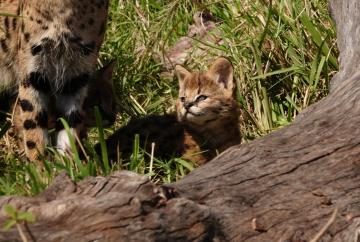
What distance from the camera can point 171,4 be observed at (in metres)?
8.07

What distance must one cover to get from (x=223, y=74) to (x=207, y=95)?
0.27m

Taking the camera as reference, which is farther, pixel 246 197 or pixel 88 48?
pixel 88 48

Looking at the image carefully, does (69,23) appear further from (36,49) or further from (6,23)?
(6,23)

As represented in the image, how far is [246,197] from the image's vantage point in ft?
13.6

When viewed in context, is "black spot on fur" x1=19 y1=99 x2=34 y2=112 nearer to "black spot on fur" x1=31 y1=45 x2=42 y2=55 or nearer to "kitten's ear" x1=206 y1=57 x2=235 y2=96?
"black spot on fur" x1=31 y1=45 x2=42 y2=55

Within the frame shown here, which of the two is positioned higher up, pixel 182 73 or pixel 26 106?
pixel 26 106

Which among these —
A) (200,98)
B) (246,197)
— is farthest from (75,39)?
(246,197)

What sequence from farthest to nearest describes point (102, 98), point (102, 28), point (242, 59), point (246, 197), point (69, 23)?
point (242, 59)
point (102, 98)
point (102, 28)
point (69, 23)
point (246, 197)

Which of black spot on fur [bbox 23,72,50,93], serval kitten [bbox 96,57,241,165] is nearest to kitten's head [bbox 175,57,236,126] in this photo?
serval kitten [bbox 96,57,241,165]

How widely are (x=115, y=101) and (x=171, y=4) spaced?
1.42m

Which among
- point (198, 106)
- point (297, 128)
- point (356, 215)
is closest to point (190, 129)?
point (198, 106)

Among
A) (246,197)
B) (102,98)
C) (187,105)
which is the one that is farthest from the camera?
(102,98)

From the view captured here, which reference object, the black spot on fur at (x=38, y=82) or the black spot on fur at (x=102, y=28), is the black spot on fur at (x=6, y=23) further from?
the black spot on fur at (x=102, y=28)

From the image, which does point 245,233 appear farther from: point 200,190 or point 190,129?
point 190,129
